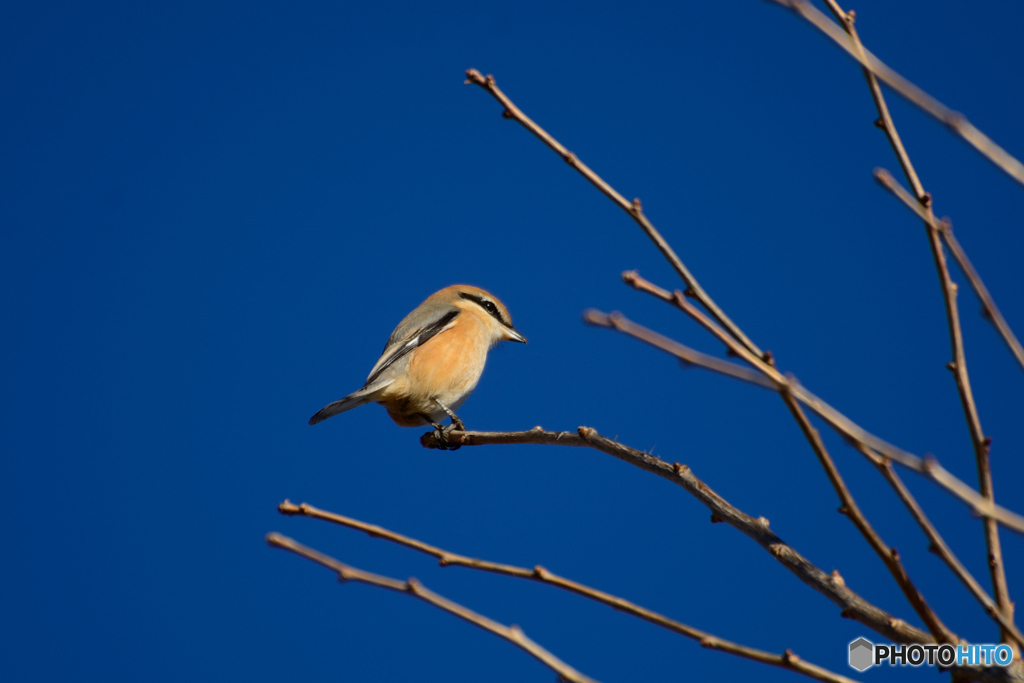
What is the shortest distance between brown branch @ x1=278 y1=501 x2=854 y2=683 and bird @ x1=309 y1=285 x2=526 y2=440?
3.04m

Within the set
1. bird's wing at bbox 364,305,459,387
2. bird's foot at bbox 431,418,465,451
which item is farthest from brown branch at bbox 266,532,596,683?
bird's wing at bbox 364,305,459,387

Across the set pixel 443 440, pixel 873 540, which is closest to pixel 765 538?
pixel 873 540

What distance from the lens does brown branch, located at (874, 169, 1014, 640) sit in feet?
4.04

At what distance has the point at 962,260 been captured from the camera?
3.83 feet

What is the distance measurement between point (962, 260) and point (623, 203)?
52cm

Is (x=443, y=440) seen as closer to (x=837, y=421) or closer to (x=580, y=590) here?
(x=580, y=590)

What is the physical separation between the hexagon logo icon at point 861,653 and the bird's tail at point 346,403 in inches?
128

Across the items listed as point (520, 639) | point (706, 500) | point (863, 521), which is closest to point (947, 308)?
point (863, 521)

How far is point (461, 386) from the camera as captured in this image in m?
5.24

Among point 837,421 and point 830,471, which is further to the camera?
point 830,471

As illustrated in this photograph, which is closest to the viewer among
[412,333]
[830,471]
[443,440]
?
[830,471]

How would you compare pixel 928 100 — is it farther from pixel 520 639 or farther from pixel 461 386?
pixel 461 386

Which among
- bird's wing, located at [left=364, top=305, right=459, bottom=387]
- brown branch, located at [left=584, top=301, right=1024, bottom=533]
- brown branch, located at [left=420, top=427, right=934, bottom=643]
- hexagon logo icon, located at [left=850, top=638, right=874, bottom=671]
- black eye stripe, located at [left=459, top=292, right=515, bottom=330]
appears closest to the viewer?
brown branch, located at [left=584, top=301, right=1024, bottom=533]

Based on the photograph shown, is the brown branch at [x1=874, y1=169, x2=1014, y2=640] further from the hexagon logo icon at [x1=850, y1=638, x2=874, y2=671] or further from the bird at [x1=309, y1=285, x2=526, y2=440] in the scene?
the bird at [x1=309, y1=285, x2=526, y2=440]
